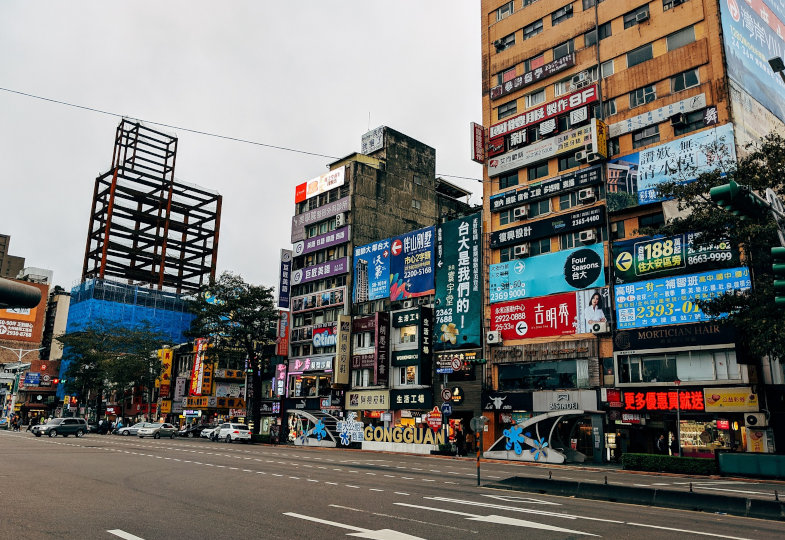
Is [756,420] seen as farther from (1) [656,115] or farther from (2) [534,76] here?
(2) [534,76]

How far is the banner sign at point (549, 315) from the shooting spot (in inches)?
1624

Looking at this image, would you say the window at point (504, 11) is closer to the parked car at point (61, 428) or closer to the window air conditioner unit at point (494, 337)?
the window air conditioner unit at point (494, 337)

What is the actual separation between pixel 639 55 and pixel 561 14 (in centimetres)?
875

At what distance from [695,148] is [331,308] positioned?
36376mm

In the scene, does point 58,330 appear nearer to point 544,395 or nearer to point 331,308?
point 331,308

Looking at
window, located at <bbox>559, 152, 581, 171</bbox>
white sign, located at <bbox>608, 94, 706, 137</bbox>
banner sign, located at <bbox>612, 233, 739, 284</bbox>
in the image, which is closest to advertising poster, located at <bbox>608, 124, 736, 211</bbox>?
white sign, located at <bbox>608, 94, 706, 137</bbox>

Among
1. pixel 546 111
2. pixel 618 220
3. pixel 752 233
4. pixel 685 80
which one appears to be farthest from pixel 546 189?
pixel 752 233

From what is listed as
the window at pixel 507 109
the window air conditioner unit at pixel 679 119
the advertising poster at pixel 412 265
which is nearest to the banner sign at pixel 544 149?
the window at pixel 507 109

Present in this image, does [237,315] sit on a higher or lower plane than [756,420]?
higher

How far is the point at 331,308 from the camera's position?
62438mm

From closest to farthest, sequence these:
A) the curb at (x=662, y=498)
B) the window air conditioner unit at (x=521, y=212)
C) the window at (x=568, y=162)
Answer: the curb at (x=662, y=498), the window at (x=568, y=162), the window air conditioner unit at (x=521, y=212)

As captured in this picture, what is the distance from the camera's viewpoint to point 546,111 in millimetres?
47562

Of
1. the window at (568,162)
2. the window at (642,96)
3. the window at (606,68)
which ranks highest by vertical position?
the window at (606,68)

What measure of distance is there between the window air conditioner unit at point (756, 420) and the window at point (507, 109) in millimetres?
29313
